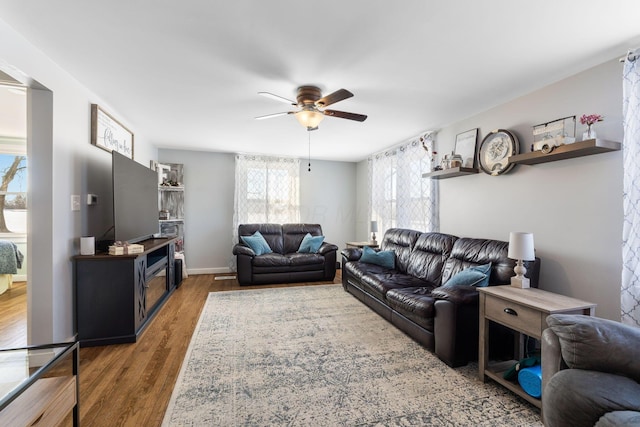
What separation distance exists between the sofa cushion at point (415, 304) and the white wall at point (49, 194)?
9.65 feet

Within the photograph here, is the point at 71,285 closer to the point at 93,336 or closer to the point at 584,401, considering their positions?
the point at 93,336

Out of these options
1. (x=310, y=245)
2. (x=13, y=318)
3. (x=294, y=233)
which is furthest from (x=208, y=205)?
(x=13, y=318)

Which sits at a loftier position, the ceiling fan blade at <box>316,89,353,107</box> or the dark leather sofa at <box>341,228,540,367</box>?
the ceiling fan blade at <box>316,89,353,107</box>

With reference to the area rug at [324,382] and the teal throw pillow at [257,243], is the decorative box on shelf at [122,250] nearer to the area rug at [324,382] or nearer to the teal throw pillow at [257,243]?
the area rug at [324,382]

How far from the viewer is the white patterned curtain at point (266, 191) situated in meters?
5.40

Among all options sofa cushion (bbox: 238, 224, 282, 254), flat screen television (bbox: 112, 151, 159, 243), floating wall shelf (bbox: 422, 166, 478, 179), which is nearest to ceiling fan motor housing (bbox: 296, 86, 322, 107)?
floating wall shelf (bbox: 422, 166, 478, 179)

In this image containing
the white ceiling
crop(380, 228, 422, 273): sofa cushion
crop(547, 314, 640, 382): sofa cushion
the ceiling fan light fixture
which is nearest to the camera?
crop(547, 314, 640, 382): sofa cushion

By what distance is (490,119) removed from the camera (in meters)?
3.04

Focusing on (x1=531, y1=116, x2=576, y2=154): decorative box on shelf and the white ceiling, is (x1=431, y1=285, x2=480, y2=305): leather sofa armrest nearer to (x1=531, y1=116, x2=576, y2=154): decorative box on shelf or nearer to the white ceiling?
(x1=531, y1=116, x2=576, y2=154): decorative box on shelf

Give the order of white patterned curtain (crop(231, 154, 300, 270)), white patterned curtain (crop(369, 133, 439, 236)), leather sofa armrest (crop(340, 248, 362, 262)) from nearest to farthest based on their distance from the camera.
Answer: white patterned curtain (crop(369, 133, 439, 236)) < leather sofa armrest (crop(340, 248, 362, 262)) < white patterned curtain (crop(231, 154, 300, 270))

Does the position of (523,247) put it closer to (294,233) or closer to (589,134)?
(589,134)

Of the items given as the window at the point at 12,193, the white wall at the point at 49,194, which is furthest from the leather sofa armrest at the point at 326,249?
the window at the point at 12,193

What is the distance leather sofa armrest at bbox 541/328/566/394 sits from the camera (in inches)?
52.4

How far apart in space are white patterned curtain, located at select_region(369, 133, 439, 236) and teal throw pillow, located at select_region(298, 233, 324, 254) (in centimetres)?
122
